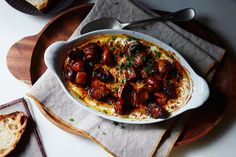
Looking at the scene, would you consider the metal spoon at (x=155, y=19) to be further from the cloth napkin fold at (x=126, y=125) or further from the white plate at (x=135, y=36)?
the white plate at (x=135, y=36)

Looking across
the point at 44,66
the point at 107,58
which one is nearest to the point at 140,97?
the point at 107,58

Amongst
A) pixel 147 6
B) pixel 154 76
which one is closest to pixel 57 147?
pixel 154 76

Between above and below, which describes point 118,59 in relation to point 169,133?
above

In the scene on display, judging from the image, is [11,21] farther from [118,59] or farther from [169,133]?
[169,133]

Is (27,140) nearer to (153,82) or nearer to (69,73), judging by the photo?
(69,73)

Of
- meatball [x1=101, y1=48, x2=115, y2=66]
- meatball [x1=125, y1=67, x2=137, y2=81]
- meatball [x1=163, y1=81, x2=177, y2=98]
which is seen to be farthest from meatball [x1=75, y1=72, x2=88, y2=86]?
meatball [x1=163, y1=81, x2=177, y2=98]

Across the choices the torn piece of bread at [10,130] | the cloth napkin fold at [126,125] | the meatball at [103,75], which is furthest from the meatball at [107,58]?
the torn piece of bread at [10,130]

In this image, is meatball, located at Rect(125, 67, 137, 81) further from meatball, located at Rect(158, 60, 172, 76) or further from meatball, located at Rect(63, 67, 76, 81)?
meatball, located at Rect(63, 67, 76, 81)
